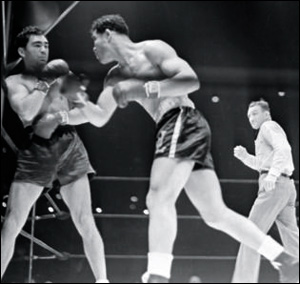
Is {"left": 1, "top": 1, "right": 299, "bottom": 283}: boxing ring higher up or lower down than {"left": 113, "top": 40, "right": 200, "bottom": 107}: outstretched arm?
lower down

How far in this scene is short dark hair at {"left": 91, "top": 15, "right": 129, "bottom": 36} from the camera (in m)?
2.65

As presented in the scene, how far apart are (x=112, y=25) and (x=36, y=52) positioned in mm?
370

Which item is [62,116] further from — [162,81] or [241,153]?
[241,153]

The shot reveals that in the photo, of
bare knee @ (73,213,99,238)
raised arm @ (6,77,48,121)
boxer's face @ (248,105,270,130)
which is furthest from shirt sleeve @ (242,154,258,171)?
raised arm @ (6,77,48,121)

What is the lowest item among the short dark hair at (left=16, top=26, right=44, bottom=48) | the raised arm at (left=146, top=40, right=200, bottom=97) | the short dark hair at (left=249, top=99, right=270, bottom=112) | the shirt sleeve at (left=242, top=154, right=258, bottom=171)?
the shirt sleeve at (left=242, top=154, right=258, bottom=171)

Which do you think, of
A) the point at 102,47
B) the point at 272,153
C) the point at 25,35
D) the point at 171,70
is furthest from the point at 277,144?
the point at 25,35

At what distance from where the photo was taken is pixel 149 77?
2533 mm

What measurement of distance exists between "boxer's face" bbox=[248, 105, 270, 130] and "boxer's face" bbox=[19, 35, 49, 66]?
0.97 m

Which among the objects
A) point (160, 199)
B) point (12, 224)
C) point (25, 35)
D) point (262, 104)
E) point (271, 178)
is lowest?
point (12, 224)

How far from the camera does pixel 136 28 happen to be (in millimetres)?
2742

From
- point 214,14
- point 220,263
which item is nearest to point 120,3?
point 214,14

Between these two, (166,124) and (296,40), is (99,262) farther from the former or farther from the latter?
(296,40)

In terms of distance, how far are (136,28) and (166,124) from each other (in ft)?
1.74

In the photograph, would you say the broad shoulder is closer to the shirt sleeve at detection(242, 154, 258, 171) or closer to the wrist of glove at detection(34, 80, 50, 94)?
the wrist of glove at detection(34, 80, 50, 94)
